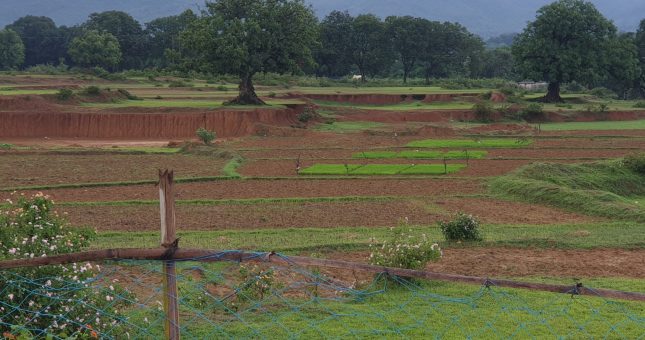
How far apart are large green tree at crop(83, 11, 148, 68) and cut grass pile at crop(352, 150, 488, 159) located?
6605cm

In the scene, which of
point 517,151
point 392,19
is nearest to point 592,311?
point 517,151

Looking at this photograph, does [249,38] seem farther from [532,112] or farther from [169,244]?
[169,244]

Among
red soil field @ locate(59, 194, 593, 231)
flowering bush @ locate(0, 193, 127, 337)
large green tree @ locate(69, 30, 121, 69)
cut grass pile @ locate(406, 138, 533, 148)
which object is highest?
large green tree @ locate(69, 30, 121, 69)

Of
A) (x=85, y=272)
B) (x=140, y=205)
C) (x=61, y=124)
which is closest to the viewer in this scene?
(x=85, y=272)

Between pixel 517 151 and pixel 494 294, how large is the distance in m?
24.9

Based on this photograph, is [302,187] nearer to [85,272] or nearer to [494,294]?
[494,294]

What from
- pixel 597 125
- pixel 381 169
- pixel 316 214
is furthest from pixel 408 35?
pixel 316 214

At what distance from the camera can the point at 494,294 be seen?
37.8 feet

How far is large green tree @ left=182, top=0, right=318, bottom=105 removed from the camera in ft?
160

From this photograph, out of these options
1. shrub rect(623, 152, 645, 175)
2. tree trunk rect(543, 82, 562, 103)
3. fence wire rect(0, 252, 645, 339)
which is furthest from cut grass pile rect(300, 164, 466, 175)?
tree trunk rect(543, 82, 562, 103)

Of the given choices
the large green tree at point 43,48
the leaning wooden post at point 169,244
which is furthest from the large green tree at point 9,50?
the leaning wooden post at point 169,244

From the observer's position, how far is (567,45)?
63906 mm

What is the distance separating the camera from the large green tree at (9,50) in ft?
287

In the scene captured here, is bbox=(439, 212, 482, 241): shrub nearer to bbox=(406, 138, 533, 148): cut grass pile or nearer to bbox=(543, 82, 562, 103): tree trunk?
bbox=(406, 138, 533, 148): cut grass pile
